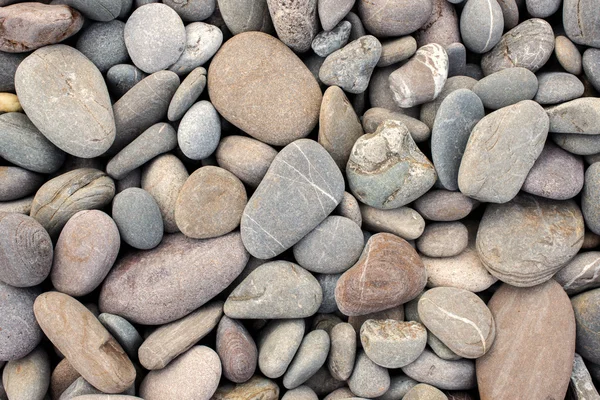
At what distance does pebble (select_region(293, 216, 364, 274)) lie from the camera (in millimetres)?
2287

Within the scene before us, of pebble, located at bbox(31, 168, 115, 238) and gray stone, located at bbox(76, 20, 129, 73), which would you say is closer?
pebble, located at bbox(31, 168, 115, 238)

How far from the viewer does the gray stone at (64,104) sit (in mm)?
2195

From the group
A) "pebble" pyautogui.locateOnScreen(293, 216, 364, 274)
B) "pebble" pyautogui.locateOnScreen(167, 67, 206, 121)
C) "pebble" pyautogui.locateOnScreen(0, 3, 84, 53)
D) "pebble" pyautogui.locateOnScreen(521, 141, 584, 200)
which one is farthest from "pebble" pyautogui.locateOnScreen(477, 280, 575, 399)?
"pebble" pyautogui.locateOnScreen(0, 3, 84, 53)

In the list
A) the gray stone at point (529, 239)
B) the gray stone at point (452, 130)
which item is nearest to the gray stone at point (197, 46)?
the gray stone at point (452, 130)

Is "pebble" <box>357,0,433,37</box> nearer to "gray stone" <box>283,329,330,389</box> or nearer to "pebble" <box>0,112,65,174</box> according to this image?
"gray stone" <box>283,329,330,389</box>

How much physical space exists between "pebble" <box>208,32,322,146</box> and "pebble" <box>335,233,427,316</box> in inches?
28.5

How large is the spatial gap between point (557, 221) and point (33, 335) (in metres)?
2.55

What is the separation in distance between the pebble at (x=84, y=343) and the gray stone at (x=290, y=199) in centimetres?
78

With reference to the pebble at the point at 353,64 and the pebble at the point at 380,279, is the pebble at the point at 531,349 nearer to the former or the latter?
the pebble at the point at 380,279

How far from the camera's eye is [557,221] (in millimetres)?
2273

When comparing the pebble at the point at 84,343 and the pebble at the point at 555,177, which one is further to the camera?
the pebble at the point at 555,177

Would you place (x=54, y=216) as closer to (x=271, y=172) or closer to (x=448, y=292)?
(x=271, y=172)

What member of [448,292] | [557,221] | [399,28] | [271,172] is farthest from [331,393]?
[399,28]

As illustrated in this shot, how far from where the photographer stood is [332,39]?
2.36m
